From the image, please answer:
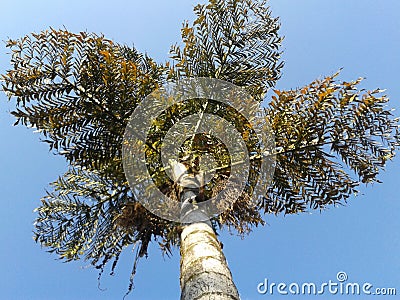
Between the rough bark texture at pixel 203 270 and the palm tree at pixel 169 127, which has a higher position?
the palm tree at pixel 169 127

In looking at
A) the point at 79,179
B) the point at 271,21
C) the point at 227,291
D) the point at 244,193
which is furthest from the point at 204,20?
the point at 227,291

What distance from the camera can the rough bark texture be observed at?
8.50 ft

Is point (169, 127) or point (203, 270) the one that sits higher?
point (169, 127)

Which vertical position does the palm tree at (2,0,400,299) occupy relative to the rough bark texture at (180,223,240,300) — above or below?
above

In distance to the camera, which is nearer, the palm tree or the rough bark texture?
the rough bark texture

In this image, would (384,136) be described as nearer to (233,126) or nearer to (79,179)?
(233,126)

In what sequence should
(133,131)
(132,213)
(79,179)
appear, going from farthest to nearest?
1. (79,179)
2. (132,213)
3. (133,131)

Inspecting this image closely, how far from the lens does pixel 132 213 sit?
4.96 m

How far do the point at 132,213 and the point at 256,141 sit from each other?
180cm

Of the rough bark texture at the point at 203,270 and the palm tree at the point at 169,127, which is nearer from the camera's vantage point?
the rough bark texture at the point at 203,270

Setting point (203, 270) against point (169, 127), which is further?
point (169, 127)

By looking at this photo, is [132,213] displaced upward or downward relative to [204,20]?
downward

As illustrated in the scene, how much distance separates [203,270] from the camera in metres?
2.84

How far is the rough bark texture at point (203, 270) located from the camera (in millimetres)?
2592
